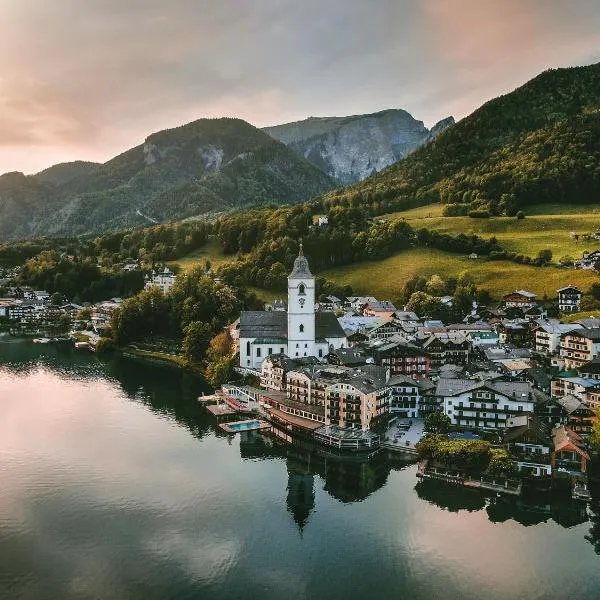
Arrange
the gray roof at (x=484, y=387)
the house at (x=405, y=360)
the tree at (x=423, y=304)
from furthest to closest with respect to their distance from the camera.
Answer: the tree at (x=423, y=304) → the house at (x=405, y=360) → the gray roof at (x=484, y=387)

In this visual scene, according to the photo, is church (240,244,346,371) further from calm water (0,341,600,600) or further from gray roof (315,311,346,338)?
calm water (0,341,600,600)

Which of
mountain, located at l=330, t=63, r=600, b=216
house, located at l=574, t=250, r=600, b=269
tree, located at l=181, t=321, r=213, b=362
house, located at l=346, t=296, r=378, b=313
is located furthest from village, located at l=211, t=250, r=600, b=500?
mountain, located at l=330, t=63, r=600, b=216

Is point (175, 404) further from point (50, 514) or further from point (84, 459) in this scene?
point (50, 514)

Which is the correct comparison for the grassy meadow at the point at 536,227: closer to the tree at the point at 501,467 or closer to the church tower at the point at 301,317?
the church tower at the point at 301,317

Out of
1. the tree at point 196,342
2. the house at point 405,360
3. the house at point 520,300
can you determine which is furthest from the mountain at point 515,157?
the tree at point 196,342

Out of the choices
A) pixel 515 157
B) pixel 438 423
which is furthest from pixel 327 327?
pixel 515 157

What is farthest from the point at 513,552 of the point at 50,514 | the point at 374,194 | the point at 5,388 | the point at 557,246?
the point at 374,194
